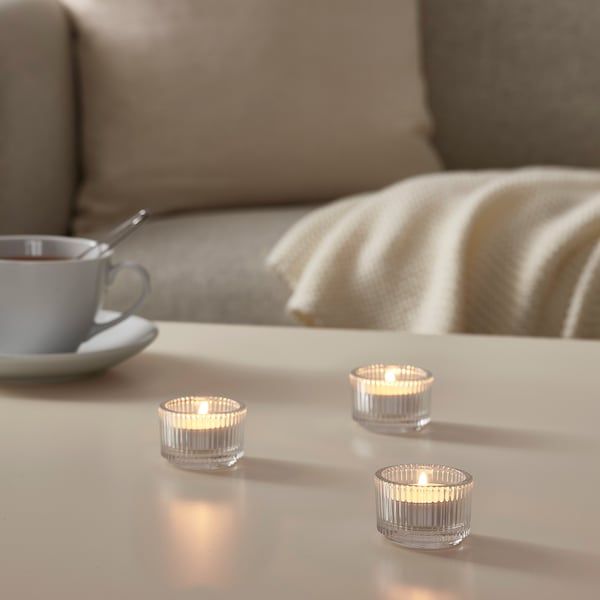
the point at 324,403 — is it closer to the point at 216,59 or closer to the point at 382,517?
the point at 382,517

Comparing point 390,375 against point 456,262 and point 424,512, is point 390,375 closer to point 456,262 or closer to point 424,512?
point 424,512

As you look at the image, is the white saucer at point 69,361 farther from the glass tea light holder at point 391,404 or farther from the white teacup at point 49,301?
the glass tea light holder at point 391,404

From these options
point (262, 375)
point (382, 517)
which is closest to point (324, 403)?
point (262, 375)

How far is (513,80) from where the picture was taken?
2.42m

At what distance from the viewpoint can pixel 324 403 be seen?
2.58 ft

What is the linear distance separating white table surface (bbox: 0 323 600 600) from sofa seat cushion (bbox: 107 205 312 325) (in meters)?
0.78

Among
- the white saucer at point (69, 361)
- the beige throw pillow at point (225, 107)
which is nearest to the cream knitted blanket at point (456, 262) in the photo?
the beige throw pillow at point (225, 107)

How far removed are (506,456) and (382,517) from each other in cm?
16

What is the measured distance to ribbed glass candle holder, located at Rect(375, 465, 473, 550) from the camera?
0.51 meters

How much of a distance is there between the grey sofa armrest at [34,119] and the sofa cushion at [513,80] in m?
0.79

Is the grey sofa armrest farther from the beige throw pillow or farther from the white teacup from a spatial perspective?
the white teacup

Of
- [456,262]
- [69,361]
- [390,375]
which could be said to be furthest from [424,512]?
[456,262]

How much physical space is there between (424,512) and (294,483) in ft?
0.35

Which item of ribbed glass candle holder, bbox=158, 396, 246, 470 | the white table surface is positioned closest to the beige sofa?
the white table surface
